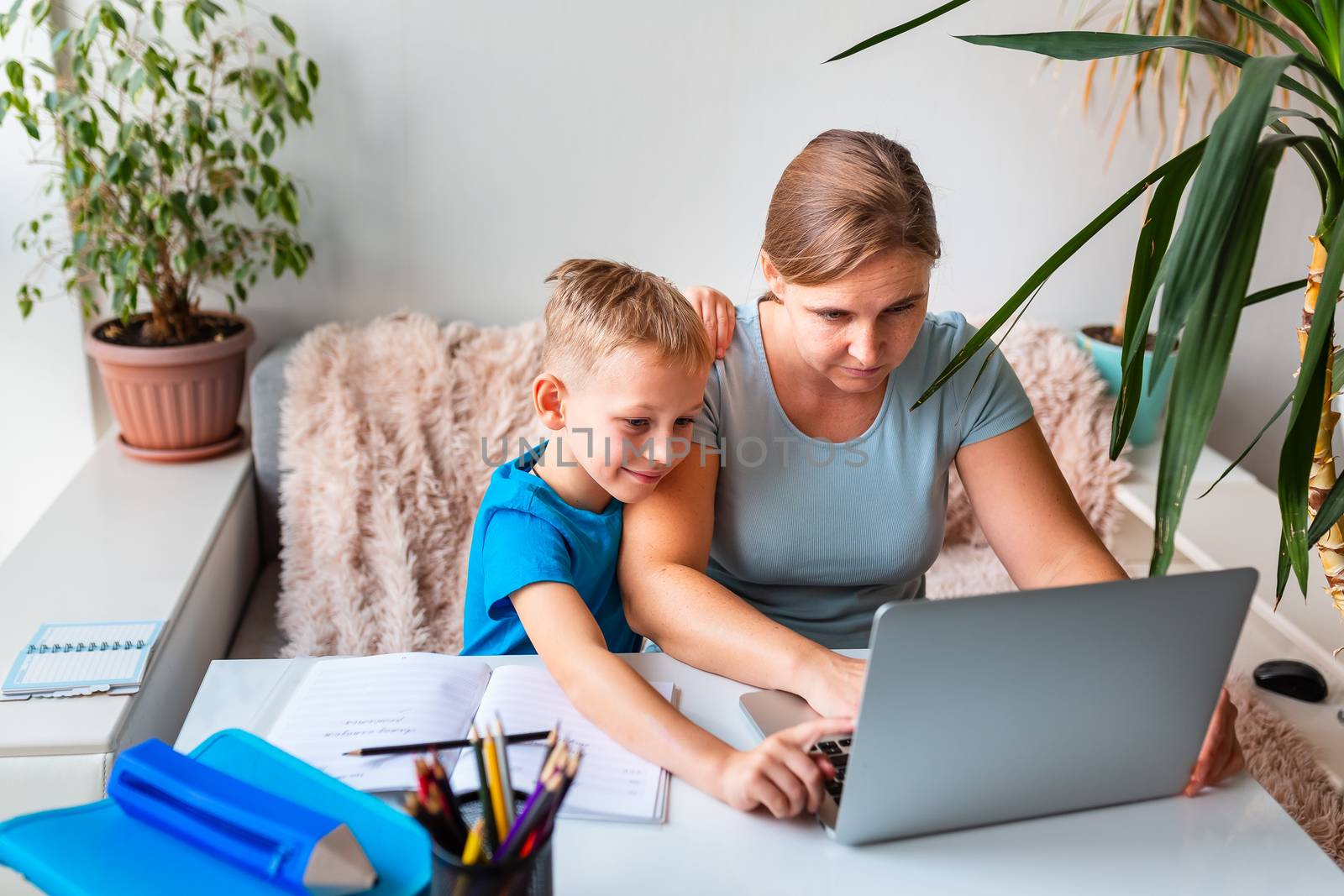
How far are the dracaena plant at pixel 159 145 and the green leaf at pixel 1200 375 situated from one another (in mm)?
1544

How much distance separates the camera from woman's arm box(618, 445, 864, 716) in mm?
1031

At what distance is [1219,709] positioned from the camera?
0.93 metres

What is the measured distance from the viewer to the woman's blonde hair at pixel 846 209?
3.76ft

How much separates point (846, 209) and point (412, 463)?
3.62 ft

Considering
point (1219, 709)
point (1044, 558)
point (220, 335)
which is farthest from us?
point (220, 335)

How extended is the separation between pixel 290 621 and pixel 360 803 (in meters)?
1.19

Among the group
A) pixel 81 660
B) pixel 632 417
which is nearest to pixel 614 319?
pixel 632 417

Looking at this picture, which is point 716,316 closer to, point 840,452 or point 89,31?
point 840,452

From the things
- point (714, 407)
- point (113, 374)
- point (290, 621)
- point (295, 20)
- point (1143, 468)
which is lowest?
point (290, 621)

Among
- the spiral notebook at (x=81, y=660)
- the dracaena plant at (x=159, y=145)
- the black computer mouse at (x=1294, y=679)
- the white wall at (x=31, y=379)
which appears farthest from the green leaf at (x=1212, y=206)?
the white wall at (x=31, y=379)

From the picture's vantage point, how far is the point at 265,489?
2.09 meters

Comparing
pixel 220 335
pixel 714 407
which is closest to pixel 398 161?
pixel 220 335

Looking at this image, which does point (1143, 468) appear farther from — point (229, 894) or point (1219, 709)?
point (229, 894)

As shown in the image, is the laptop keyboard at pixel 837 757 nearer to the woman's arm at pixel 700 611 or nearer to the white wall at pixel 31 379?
the woman's arm at pixel 700 611
